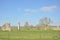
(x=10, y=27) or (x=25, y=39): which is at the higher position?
(x=10, y=27)

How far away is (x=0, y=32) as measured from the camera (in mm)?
4605

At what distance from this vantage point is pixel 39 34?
4512mm

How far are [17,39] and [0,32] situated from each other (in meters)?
0.67

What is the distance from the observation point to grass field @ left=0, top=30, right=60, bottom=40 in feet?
14.4

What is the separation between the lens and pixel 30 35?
14.6 ft

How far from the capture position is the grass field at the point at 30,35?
4375 millimetres

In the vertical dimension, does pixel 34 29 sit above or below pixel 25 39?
above

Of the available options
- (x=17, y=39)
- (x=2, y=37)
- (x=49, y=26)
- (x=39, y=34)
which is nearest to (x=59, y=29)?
(x=49, y=26)

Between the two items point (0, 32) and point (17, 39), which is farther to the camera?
point (0, 32)

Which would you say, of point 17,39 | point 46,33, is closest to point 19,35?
point 17,39

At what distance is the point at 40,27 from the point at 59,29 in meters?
0.62

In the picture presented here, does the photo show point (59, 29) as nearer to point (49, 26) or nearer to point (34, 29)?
point (49, 26)

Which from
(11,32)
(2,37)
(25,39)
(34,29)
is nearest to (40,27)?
(34,29)

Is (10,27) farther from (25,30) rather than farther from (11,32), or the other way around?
(25,30)
